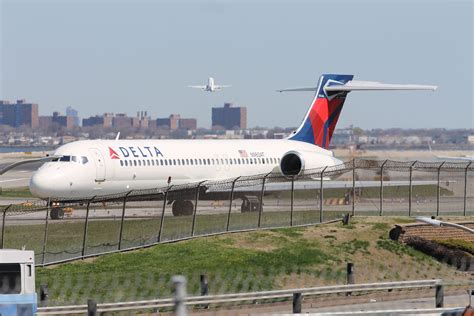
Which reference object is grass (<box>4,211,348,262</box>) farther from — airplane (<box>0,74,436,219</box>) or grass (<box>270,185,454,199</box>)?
grass (<box>270,185,454,199</box>)

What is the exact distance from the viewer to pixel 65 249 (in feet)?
107

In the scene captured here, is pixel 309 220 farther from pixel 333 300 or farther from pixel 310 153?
pixel 310 153

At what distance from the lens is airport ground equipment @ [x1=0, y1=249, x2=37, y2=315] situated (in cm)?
2122

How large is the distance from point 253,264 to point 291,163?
2117 cm

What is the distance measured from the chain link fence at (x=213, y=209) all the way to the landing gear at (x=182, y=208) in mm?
19

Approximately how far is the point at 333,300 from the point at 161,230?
339 inches

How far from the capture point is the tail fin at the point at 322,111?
189 feet

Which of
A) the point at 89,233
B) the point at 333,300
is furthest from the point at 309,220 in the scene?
the point at 333,300

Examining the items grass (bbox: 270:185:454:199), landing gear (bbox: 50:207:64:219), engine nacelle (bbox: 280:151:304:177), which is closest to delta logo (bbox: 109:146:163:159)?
engine nacelle (bbox: 280:151:304:177)

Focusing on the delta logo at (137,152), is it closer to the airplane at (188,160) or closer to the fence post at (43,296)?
the airplane at (188,160)

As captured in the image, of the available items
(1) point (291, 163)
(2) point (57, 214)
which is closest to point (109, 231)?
(2) point (57, 214)

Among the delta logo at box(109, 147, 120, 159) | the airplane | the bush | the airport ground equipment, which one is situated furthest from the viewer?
the delta logo at box(109, 147, 120, 159)

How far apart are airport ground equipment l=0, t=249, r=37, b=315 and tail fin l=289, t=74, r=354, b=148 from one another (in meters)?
36.9

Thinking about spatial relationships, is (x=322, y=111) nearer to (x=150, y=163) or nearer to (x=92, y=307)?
(x=150, y=163)
